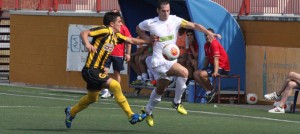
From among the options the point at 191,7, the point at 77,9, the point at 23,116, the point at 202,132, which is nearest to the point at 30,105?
the point at 23,116

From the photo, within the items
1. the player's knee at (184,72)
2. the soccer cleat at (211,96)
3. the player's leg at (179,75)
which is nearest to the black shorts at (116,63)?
the soccer cleat at (211,96)

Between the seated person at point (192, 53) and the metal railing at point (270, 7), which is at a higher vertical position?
the metal railing at point (270, 7)

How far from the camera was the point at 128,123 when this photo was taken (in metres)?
17.3

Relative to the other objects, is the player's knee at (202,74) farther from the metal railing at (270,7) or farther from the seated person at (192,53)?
the metal railing at (270,7)

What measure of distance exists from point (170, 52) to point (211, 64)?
726 centimetres

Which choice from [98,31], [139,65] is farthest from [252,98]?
[98,31]

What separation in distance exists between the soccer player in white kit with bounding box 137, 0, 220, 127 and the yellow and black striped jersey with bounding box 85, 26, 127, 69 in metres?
1.43

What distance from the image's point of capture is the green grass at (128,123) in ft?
52.3

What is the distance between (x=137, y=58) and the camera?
1088 inches

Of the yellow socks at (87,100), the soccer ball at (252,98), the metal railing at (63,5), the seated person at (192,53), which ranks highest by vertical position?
the metal railing at (63,5)

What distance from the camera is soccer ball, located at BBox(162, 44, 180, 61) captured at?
1714cm

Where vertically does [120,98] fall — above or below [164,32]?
below

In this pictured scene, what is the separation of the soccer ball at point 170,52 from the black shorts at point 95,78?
169 cm

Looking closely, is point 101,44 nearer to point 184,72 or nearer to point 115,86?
point 115,86
